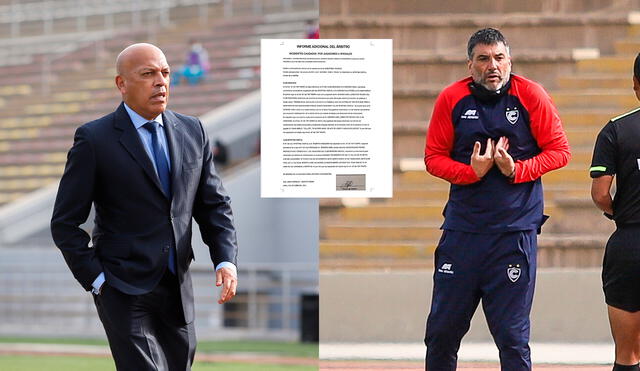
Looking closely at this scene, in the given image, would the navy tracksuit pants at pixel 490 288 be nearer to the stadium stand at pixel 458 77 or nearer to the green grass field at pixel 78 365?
the stadium stand at pixel 458 77

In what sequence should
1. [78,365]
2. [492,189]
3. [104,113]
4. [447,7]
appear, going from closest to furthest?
1. [492,189]
2. [447,7]
3. [78,365]
4. [104,113]

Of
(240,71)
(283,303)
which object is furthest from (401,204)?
(240,71)

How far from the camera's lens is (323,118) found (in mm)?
6348

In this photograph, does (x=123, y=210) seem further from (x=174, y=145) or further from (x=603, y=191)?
(x=603, y=191)

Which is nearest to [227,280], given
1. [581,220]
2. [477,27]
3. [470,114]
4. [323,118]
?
[470,114]

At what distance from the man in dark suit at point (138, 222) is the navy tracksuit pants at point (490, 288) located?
1267 millimetres

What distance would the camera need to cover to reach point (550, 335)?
7.15m

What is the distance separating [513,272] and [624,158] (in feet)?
2.22

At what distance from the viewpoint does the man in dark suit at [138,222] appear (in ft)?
14.1

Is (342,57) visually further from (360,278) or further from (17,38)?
(17,38)

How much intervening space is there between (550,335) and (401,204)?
116 cm

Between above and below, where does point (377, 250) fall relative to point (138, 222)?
below

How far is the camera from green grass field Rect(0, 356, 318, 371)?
10873 mm

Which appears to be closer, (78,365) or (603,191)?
(603,191)
